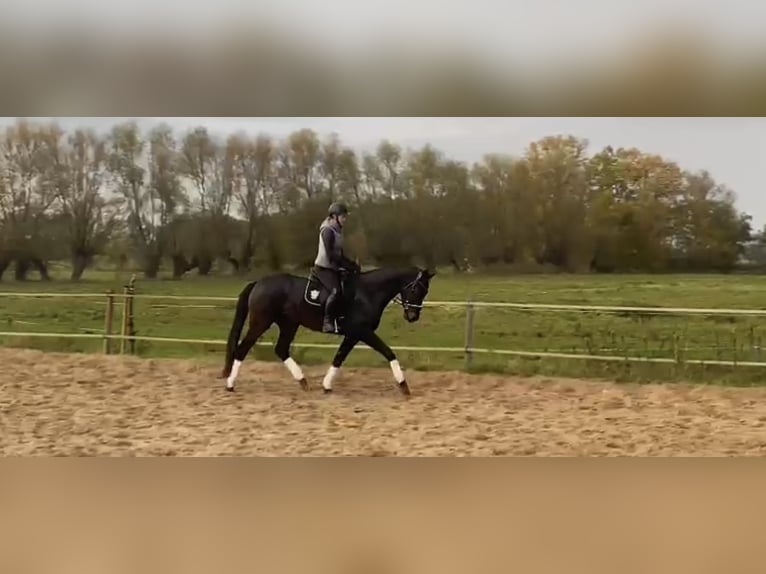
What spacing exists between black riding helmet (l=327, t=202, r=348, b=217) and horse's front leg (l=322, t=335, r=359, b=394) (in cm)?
32

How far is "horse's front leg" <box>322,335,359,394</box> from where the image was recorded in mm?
1913

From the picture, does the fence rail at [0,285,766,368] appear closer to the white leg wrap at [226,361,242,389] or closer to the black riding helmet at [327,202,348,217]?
the white leg wrap at [226,361,242,389]

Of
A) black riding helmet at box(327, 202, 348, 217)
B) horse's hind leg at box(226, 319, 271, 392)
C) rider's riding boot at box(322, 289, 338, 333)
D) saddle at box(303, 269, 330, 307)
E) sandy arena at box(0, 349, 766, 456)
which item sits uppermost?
black riding helmet at box(327, 202, 348, 217)

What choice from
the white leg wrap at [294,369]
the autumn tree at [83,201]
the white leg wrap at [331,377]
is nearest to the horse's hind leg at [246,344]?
the white leg wrap at [294,369]

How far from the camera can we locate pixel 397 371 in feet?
6.27

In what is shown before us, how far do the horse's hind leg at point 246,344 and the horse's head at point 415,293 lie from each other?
36cm

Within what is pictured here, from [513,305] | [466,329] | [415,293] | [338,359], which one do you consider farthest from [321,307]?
[513,305]

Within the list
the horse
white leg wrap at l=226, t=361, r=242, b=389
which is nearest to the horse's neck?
the horse

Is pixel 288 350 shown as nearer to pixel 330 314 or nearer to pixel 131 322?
pixel 330 314

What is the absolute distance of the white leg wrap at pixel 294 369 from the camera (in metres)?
1.92

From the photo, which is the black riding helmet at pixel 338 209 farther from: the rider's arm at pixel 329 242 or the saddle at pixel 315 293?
the saddle at pixel 315 293
